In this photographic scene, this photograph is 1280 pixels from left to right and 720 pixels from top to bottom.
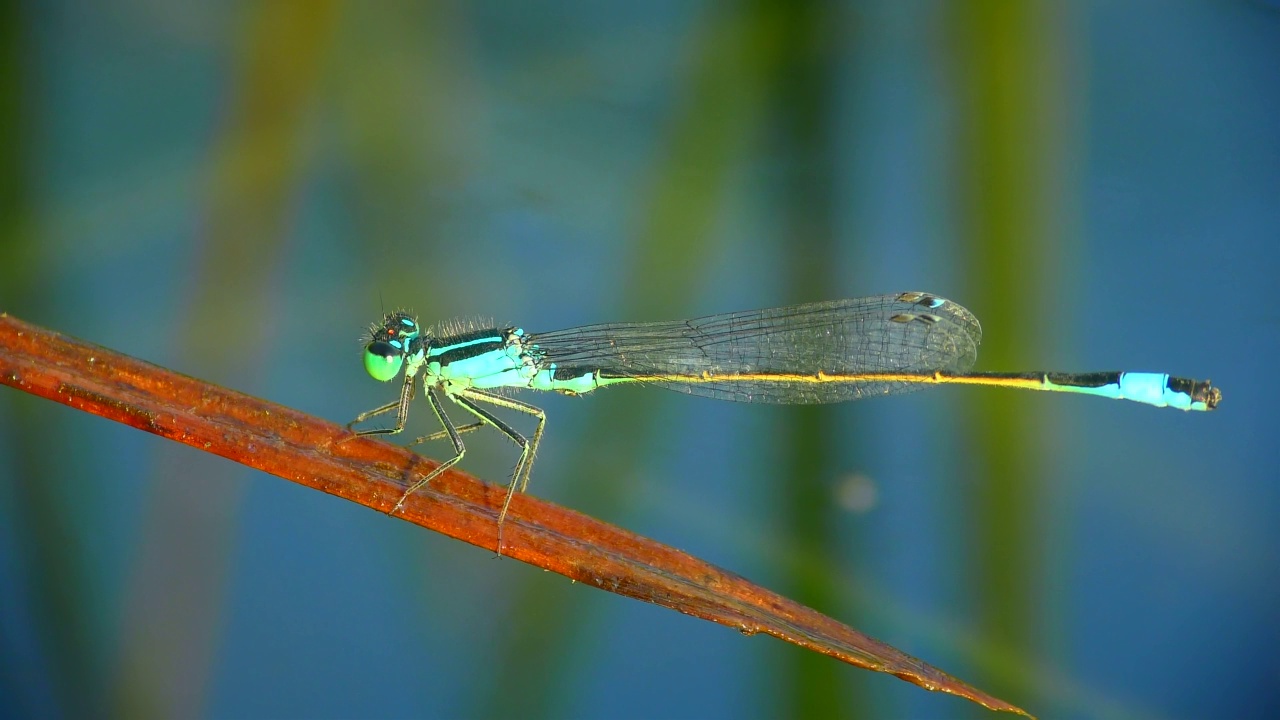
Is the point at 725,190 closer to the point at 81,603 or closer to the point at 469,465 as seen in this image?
the point at 469,465

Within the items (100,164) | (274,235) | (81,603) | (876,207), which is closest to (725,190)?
(876,207)

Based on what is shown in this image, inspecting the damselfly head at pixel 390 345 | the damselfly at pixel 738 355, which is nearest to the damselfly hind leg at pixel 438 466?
the damselfly at pixel 738 355

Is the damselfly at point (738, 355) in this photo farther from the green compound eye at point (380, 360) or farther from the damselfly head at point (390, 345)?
the green compound eye at point (380, 360)

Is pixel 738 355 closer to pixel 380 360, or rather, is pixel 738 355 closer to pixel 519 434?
Answer: pixel 519 434

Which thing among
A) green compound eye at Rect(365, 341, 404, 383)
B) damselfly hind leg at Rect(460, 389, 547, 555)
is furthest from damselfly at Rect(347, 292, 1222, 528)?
green compound eye at Rect(365, 341, 404, 383)

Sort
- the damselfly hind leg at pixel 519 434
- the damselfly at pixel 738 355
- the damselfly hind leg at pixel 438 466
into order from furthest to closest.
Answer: the damselfly at pixel 738 355 < the damselfly hind leg at pixel 519 434 < the damselfly hind leg at pixel 438 466

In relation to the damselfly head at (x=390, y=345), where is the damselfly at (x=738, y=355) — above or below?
above

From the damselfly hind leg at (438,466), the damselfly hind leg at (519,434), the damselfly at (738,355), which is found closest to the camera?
the damselfly hind leg at (438,466)

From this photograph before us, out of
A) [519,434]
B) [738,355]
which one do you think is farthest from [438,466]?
[738,355]

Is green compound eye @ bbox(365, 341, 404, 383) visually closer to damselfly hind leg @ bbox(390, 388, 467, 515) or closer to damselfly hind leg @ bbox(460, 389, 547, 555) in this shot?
damselfly hind leg @ bbox(390, 388, 467, 515)
